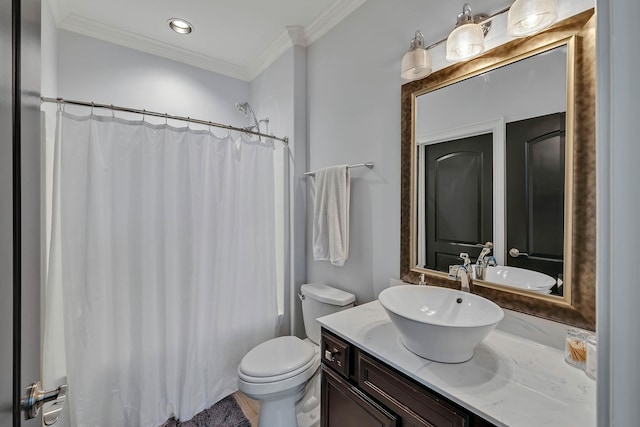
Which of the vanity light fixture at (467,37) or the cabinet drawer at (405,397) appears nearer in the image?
the cabinet drawer at (405,397)

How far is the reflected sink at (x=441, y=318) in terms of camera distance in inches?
33.8

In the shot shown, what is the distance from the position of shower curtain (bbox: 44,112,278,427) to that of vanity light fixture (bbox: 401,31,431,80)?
1.20 metres

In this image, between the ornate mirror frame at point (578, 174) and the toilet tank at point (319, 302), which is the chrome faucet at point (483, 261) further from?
the toilet tank at point (319, 302)

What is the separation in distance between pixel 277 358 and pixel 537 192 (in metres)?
1.50

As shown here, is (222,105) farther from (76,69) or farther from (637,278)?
(637,278)

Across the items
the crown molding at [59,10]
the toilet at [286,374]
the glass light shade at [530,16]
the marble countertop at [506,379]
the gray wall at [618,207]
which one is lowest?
the toilet at [286,374]

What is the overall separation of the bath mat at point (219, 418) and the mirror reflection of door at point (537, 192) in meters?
1.78

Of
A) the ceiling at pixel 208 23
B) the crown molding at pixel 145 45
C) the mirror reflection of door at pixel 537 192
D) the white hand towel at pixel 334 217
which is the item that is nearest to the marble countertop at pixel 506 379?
the mirror reflection of door at pixel 537 192

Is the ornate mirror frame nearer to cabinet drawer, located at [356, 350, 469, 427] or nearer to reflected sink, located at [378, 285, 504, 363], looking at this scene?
reflected sink, located at [378, 285, 504, 363]

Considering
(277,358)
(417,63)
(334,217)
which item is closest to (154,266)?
(277,358)

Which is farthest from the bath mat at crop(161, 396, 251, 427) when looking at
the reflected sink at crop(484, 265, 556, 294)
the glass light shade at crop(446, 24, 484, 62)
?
the glass light shade at crop(446, 24, 484, 62)

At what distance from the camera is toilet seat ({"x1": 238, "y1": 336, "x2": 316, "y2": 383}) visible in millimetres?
1473

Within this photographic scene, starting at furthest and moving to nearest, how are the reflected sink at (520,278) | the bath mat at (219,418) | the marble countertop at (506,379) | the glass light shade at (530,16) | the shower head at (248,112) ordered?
the shower head at (248,112) < the bath mat at (219,418) < the reflected sink at (520,278) < the glass light shade at (530,16) < the marble countertop at (506,379)

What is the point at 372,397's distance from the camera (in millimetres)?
1030
